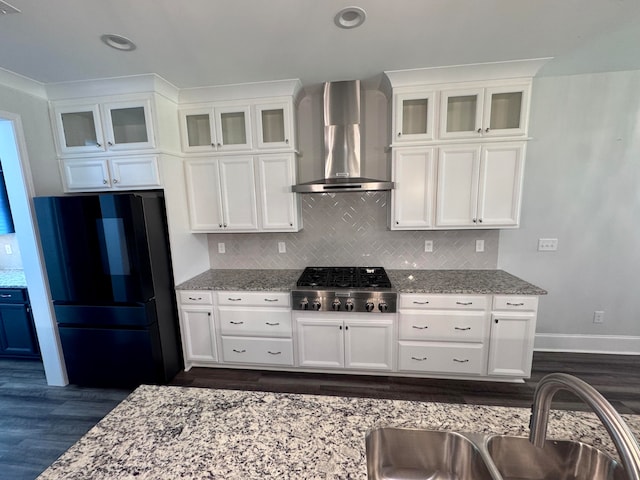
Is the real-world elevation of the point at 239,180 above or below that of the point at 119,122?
below

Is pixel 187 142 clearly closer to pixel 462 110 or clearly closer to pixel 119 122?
pixel 119 122

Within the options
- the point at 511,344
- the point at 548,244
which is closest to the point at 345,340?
the point at 511,344

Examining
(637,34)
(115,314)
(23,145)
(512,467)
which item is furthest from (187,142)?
(637,34)

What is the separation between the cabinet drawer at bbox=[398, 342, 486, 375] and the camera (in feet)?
7.97

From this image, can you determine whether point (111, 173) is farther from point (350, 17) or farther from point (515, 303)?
point (515, 303)

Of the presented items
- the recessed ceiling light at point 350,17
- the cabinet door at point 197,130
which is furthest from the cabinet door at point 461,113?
the cabinet door at point 197,130

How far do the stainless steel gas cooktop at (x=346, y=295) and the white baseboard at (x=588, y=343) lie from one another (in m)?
1.90

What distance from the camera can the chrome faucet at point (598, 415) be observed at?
490mm

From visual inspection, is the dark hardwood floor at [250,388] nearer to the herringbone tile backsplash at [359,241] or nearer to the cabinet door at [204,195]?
the herringbone tile backsplash at [359,241]

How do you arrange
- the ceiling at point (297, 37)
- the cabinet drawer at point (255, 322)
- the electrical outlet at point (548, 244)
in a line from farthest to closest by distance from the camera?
the electrical outlet at point (548, 244), the cabinet drawer at point (255, 322), the ceiling at point (297, 37)

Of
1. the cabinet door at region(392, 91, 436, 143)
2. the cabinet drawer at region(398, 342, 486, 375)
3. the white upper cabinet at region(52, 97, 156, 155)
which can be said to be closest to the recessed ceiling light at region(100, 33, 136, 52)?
the white upper cabinet at region(52, 97, 156, 155)

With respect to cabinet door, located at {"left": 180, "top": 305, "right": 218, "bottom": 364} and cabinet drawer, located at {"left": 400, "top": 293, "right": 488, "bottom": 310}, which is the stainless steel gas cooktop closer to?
cabinet drawer, located at {"left": 400, "top": 293, "right": 488, "bottom": 310}

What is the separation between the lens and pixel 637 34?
6.34ft

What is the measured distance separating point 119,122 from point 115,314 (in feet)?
5.65
